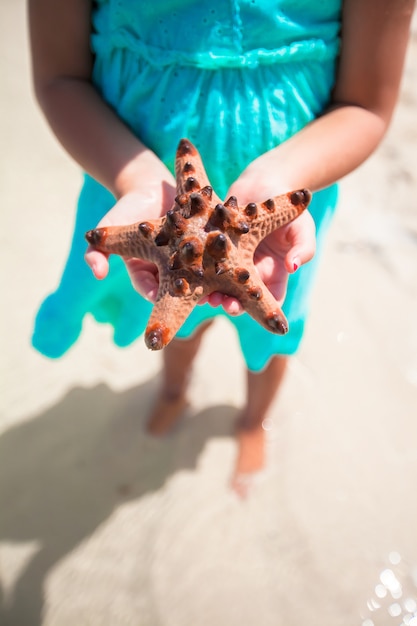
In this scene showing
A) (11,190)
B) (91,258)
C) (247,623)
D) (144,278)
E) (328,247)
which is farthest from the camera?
(11,190)

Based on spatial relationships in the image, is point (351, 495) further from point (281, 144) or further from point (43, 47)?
point (43, 47)

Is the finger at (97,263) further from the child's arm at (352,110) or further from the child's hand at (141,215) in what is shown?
the child's arm at (352,110)

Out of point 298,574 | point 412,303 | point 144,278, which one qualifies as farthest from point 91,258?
point 412,303

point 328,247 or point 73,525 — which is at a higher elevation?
point 328,247

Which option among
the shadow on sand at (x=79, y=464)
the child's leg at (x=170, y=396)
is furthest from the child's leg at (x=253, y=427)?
the child's leg at (x=170, y=396)

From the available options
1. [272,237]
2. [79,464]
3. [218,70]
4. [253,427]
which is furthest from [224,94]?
[79,464]

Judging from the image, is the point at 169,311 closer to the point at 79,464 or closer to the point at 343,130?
the point at 343,130

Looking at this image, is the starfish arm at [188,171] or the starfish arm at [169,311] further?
the starfish arm at [188,171]
